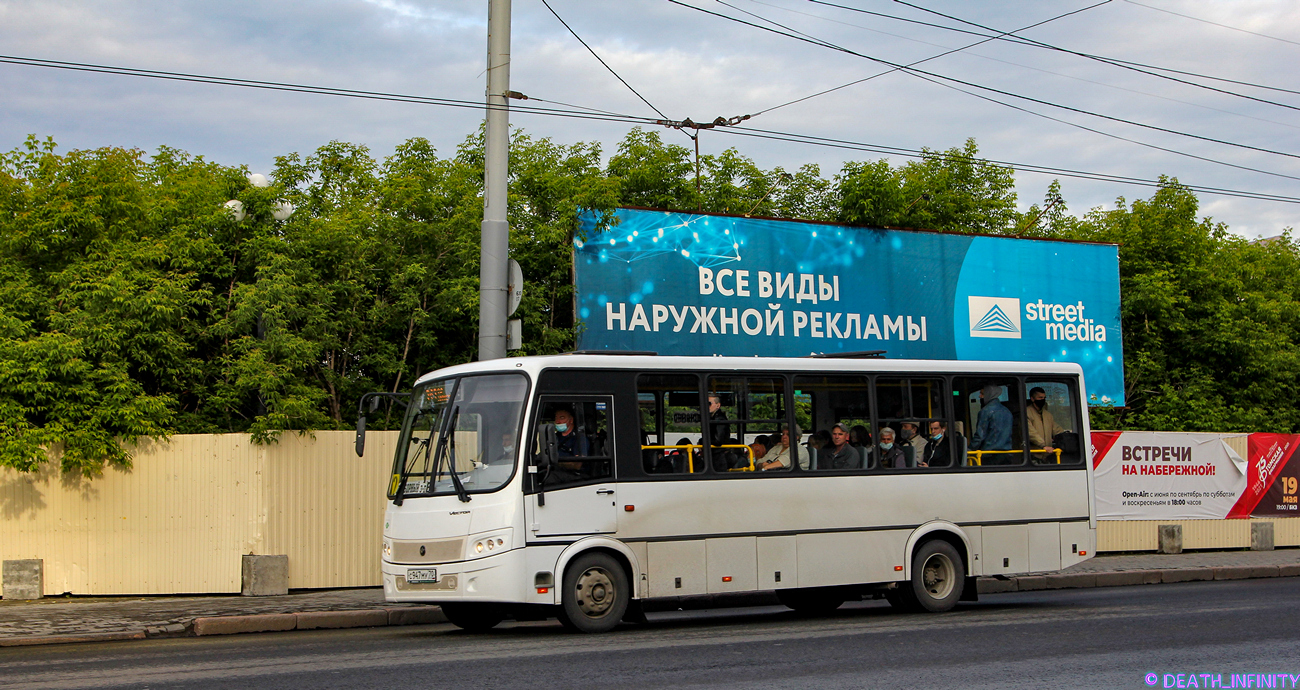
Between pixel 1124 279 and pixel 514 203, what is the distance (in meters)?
17.9

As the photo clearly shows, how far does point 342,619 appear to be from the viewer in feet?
42.2

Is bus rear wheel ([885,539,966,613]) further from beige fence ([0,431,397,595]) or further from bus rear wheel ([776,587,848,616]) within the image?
beige fence ([0,431,397,595])

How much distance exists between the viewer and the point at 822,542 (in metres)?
12.6

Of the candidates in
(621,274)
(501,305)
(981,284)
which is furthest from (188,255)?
(981,284)

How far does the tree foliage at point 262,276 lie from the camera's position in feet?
49.7

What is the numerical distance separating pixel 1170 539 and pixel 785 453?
1301 centimetres

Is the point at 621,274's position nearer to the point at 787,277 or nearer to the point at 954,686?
the point at 787,277

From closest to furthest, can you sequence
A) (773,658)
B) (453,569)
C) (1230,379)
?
→ (773,658) → (453,569) → (1230,379)

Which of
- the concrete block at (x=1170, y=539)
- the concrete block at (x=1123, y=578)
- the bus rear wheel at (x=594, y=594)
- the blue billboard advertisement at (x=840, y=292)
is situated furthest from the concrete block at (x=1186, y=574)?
the bus rear wheel at (x=594, y=594)

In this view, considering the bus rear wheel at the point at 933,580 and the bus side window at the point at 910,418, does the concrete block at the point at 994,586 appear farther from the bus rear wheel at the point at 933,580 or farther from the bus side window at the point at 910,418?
the bus side window at the point at 910,418

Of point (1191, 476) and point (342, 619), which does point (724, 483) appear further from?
point (1191, 476)

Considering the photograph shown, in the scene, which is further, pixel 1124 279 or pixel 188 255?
pixel 1124 279

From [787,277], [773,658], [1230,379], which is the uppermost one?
[787,277]

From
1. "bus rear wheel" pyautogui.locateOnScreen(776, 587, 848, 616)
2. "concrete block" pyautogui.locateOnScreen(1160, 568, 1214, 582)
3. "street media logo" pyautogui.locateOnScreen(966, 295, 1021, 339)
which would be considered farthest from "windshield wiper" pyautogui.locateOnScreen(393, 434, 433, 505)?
"street media logo" pyautogui.locateOnScreen(966, 295, 1021, 339)
